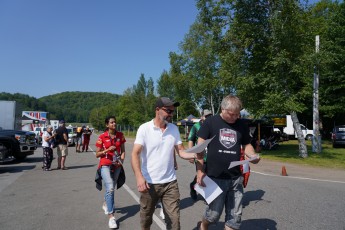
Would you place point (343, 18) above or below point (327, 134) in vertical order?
above

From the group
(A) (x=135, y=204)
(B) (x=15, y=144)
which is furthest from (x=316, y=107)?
(B) (x=15, y=144)

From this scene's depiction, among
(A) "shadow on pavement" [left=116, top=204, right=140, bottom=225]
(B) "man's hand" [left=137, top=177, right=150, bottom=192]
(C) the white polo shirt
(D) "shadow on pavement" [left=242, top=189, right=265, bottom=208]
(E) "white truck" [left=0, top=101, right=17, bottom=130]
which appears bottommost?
(A) "shadow on pavement" [left=116, top=204, right=140, bottom=225]

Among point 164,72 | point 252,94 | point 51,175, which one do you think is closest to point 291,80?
point 252,94

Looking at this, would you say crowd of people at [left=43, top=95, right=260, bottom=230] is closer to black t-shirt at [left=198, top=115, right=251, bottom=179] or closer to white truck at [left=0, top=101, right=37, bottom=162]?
black t-shirt at [left=198, top=115, right=251, bottom=179]

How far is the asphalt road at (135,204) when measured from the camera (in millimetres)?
5848

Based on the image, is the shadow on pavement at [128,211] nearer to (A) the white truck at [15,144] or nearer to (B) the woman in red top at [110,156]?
(B) the woman in red top at [110,156]

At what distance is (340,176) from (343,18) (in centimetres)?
2436

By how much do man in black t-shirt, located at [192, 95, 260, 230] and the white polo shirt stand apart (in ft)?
1.33

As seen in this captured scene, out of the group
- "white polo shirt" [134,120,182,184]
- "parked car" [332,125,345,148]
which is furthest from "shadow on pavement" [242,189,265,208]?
"parked car" [332,125,345,148]

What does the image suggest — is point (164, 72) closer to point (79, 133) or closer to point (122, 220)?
point (79, 133)

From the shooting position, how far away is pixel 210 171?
165 inches

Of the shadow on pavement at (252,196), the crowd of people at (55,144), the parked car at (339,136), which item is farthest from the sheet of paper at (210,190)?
the parked car at (339,136)

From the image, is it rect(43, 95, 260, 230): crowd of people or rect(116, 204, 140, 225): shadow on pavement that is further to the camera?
rect(116, 204, 140, 225): shadow on pavement

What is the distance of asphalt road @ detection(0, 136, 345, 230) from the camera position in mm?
5848
